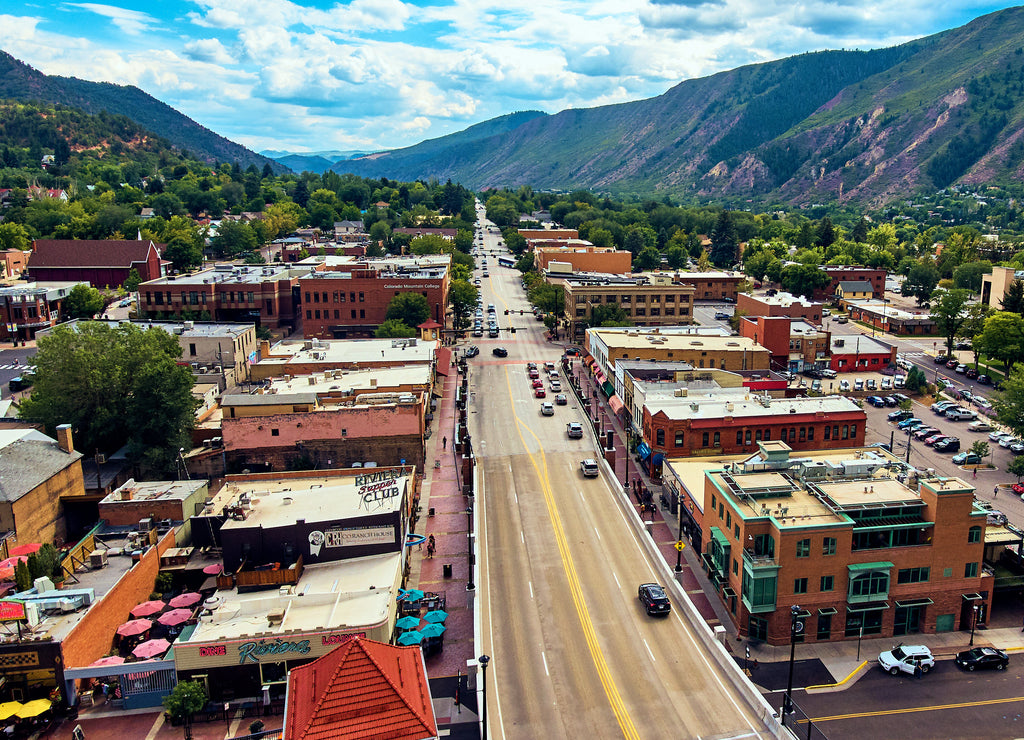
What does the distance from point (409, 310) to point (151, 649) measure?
78.0 meters

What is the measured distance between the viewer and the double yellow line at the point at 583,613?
31.5m

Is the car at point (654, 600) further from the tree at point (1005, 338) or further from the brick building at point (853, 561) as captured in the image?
the tree at point (1005, 338)

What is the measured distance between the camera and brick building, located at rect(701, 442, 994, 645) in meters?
39.1

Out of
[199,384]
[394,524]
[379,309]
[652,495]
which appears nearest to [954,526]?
[652,495]

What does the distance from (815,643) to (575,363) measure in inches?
2476

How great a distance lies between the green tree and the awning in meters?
53.6

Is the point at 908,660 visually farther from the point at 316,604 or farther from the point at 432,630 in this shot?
the point at 316,604

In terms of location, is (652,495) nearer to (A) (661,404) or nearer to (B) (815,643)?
(A) (661,404)

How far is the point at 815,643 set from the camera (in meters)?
40.1

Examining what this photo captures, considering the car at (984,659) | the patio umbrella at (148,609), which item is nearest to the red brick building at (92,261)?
the patio umbrella at (148,609)

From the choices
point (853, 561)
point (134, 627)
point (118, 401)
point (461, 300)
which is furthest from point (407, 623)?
point (461, 300)

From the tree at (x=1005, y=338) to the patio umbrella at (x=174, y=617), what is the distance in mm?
97975

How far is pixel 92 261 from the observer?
142750 millimetres

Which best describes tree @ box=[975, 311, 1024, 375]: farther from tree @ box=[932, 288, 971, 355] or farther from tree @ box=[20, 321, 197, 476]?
tree @ box=[20, 321, 197, 476]
